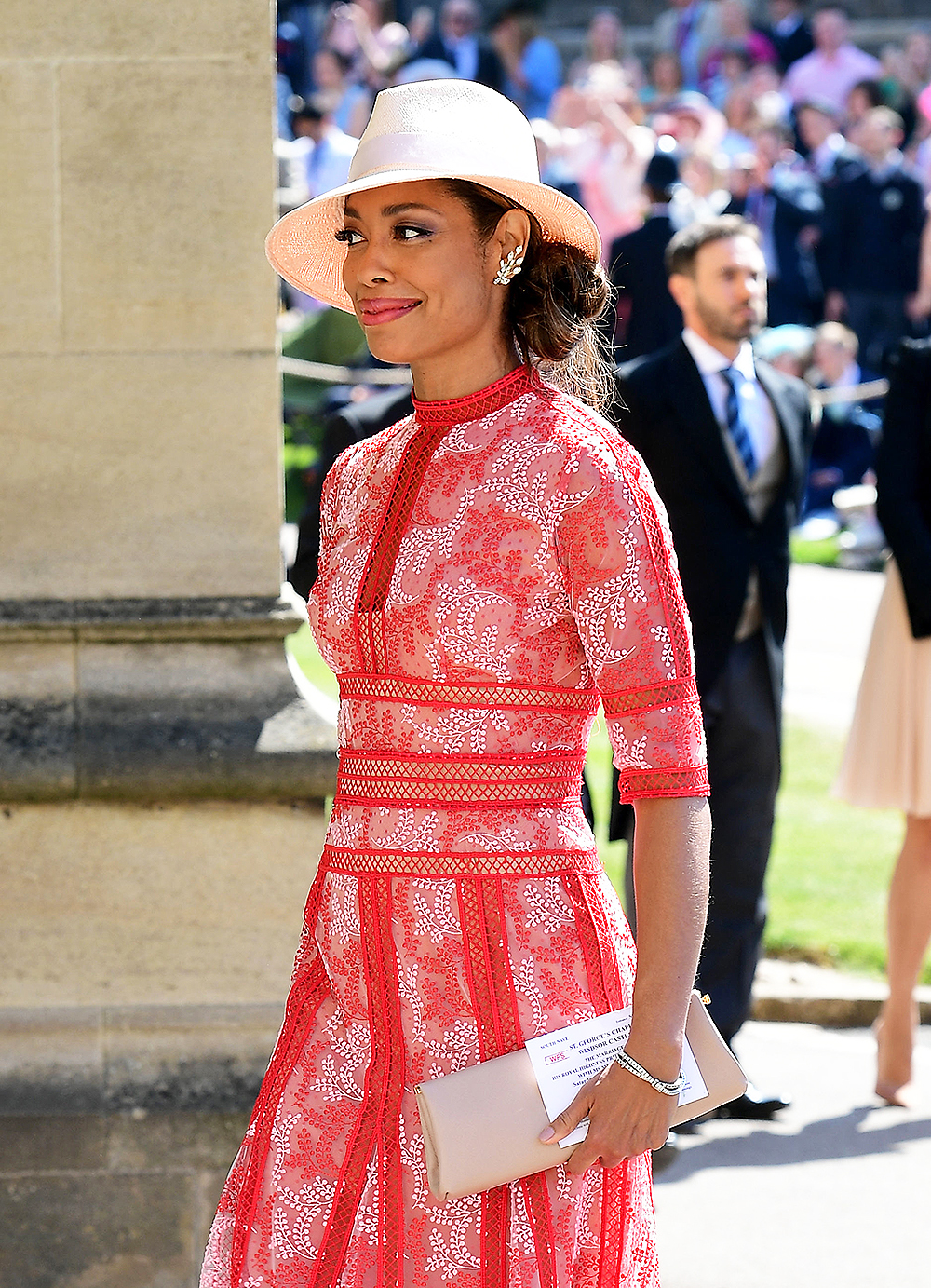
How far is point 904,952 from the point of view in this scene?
18.6 ft

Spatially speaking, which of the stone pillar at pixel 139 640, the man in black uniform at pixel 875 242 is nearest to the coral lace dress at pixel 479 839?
the stone pillar at pixel 139 640

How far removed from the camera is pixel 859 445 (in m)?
14.6

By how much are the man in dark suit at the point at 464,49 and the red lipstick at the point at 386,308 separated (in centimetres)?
1649

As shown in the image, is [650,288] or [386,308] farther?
[650,288]

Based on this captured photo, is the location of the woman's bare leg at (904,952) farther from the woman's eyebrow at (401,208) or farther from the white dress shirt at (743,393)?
the woman's eyebrow at (401,208)

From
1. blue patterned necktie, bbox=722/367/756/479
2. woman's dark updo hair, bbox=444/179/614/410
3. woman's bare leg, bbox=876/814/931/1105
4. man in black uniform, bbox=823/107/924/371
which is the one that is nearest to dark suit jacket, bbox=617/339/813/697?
blue patterned necktie, bbox=722/367/756/479

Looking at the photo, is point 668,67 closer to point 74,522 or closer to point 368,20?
point 368,20

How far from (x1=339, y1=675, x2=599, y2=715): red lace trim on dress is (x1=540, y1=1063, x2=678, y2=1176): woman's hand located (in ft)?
1.52

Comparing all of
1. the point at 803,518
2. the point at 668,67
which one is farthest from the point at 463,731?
the point at 668,67

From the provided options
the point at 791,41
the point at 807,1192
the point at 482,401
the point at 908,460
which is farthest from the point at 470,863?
the point at 791,41

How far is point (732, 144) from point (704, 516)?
39.7ft

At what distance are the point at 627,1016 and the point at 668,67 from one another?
17475 millimetres

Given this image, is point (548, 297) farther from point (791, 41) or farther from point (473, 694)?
point (791, 41)

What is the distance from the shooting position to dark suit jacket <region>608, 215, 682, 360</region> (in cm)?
964
